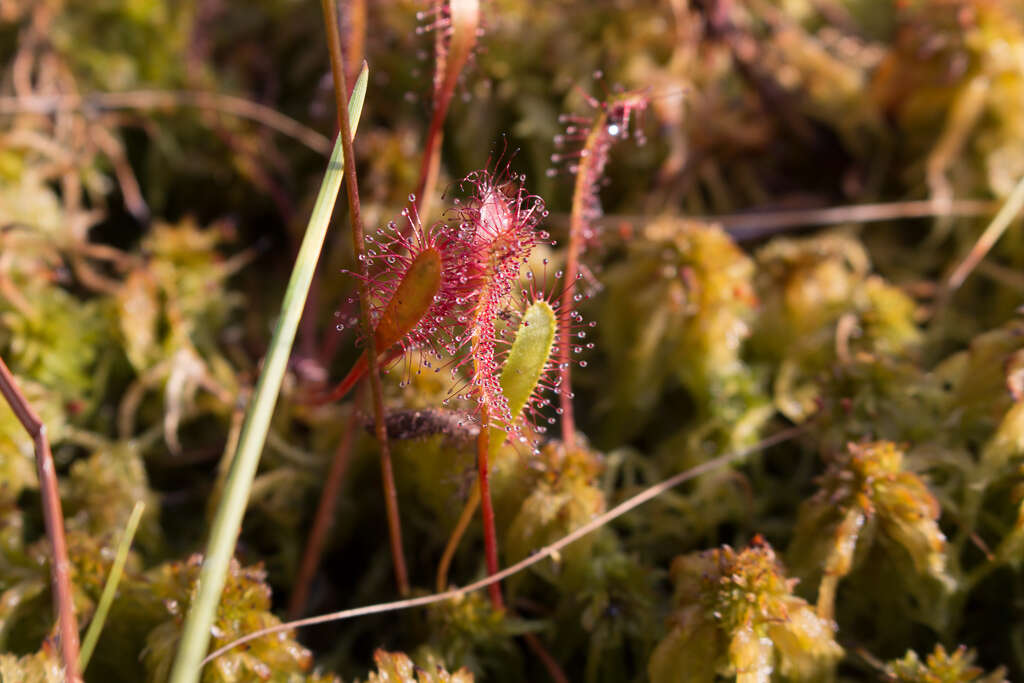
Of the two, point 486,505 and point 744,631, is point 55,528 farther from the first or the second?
point 744,631

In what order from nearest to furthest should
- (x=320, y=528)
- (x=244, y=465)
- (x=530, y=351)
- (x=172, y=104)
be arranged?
(x=244, y=465), (x=530, y=351), (x=320, y=528), (x=172, y=104)

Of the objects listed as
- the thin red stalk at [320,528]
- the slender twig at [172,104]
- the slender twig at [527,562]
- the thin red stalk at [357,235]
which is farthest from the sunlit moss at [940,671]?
the slender twig at [172,104]

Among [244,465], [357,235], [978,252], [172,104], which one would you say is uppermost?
[172,104]

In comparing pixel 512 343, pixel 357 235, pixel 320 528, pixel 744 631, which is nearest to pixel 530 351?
pixel 512 343

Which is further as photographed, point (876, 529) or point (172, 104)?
point (172, 104)

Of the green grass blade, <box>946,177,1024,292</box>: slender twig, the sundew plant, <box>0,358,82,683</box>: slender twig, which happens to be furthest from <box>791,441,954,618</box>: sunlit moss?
<box>0,358,82,683</box>: slender twig

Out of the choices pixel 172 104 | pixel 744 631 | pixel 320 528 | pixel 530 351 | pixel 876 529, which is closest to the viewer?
pixel 530 351

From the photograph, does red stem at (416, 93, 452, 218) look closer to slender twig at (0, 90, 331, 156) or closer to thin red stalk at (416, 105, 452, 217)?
thin red stalk at (416, 105, 452, 217)
